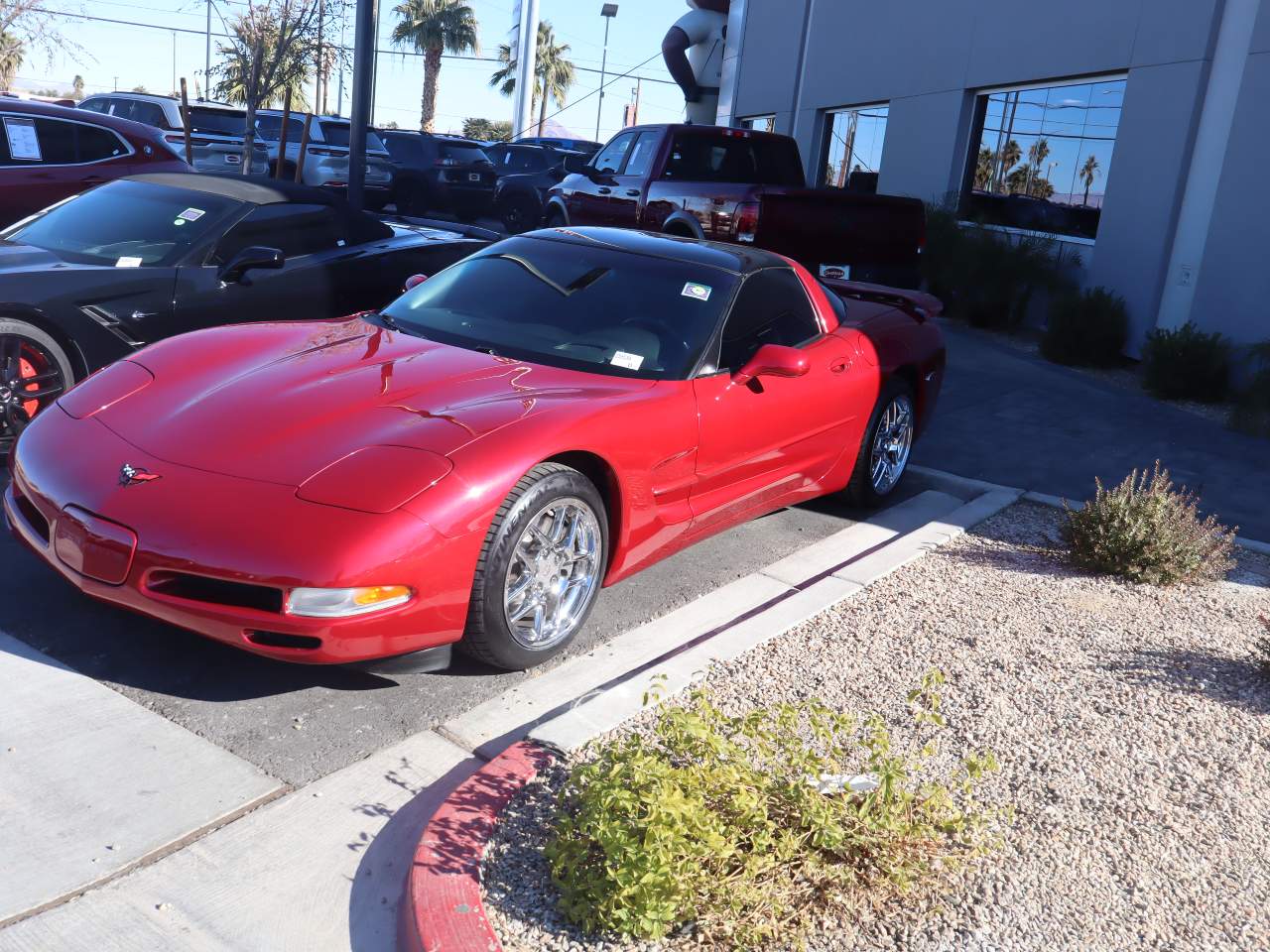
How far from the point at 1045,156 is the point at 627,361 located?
10429 mm

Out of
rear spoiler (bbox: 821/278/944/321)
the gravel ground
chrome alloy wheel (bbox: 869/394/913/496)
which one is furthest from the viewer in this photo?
rear spoiler (bbox: 821/278/944/321)

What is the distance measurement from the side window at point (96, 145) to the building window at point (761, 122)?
13.2 meters

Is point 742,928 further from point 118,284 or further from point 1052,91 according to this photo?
point 1052,91

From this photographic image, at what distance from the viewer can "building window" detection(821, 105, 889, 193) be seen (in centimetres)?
1728

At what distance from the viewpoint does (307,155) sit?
1973cm

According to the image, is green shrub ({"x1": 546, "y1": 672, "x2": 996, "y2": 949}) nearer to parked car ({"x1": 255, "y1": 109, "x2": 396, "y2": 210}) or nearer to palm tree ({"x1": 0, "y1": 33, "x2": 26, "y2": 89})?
parked car ({"x1": 255, "y1": 109, "x2": 396, "y2": 210})

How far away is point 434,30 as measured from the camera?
2068 inches

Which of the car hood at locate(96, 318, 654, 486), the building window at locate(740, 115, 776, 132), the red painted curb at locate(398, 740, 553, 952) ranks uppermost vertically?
the building window at locate(740, 115, 776, 132)

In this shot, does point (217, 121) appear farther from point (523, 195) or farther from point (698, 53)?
point (698, 53)

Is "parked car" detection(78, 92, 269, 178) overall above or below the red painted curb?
above

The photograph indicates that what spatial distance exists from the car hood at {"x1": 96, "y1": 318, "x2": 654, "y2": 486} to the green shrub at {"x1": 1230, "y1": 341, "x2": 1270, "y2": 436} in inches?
258

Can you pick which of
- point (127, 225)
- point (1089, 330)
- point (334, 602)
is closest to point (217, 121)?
point (127, 225)

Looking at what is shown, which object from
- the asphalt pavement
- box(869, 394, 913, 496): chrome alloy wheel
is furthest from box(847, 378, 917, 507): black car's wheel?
the asphalt pavement

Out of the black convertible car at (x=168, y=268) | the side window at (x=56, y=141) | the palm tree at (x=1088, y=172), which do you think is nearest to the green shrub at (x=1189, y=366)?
the palm tree at (x=1088, y=172)
